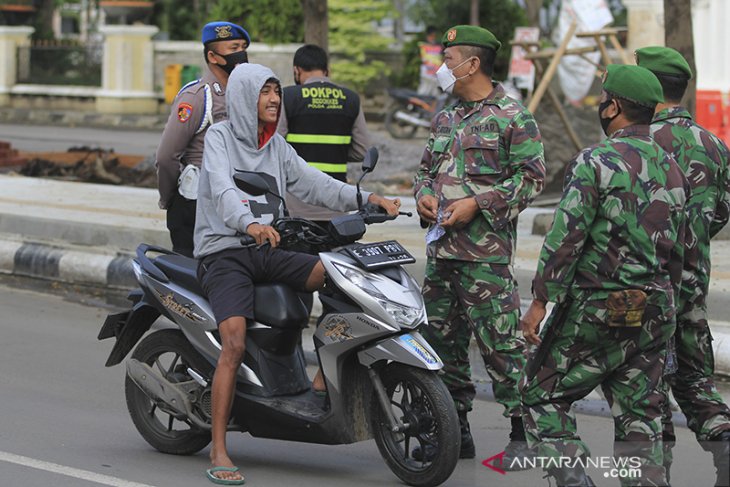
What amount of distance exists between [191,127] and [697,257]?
284cm

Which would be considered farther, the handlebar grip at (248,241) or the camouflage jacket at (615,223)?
the handlebar grip at (248,241)

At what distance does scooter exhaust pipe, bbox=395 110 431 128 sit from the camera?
85.0 feet

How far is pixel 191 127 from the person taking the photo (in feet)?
23.5

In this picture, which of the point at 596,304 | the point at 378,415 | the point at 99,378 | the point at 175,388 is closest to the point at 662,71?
the point at 596,304

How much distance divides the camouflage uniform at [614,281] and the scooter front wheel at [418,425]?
0.52 metres

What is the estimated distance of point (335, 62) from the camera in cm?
3144

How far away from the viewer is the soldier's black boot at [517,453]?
619 cm

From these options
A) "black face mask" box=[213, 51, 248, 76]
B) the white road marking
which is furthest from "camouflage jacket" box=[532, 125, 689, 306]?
"black face mask" box=[213, 51, 248, 76]

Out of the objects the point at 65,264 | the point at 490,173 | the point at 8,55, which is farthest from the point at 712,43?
the point at 8,55

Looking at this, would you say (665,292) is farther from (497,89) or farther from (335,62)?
(335,62)

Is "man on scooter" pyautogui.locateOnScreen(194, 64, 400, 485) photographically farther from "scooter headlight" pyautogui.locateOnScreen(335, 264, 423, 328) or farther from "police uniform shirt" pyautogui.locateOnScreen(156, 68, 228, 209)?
"police uniform shirt" pyautogui.locateOnScreen(156, 68, 228, 209)

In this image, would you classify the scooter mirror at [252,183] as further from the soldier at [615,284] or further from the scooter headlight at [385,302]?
the soldier at [615,284]

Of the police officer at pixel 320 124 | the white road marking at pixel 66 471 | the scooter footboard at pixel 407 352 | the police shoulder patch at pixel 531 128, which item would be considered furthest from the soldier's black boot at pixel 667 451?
the police officer at pixel 320 124

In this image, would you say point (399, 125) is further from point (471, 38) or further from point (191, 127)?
point (471, 38)
